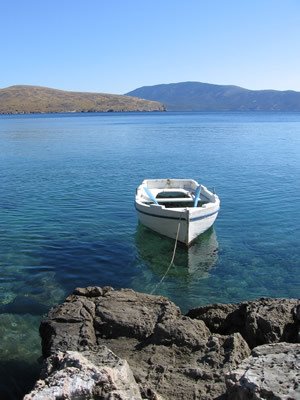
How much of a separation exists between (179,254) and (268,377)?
532 inches

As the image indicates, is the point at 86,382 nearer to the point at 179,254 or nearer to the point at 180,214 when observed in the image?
the point at 179,254

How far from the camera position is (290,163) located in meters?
48.0

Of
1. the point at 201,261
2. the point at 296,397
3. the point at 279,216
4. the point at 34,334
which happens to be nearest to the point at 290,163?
the point at 279,216

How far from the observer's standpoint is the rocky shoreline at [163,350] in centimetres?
592

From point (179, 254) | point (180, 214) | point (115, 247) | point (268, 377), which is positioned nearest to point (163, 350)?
point (268, 377)

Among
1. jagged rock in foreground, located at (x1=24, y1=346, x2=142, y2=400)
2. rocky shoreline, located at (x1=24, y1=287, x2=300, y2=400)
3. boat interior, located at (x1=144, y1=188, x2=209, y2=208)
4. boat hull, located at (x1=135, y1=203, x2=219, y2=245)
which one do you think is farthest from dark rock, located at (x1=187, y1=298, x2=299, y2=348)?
boat interior, located at (x1=144, y1=188, x2=209, y2=208)

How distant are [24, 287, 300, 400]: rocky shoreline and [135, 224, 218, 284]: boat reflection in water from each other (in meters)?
6.30

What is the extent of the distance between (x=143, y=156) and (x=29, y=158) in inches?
489

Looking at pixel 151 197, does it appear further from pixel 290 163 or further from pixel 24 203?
pixel 290 163

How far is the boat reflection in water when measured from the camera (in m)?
17.4

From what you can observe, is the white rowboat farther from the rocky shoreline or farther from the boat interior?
the rocky shoreline

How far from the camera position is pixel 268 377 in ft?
18.9

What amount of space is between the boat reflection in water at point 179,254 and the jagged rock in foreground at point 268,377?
10328 mm

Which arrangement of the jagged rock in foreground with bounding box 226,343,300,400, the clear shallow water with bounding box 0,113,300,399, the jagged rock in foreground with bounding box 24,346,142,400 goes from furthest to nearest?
the clear shallow water with bounding box 0,113,300,399, the jagged rock in foreground with bounding box 24,346,142,400, the jagged rock in foreground with bounding box 226,343,300,400
